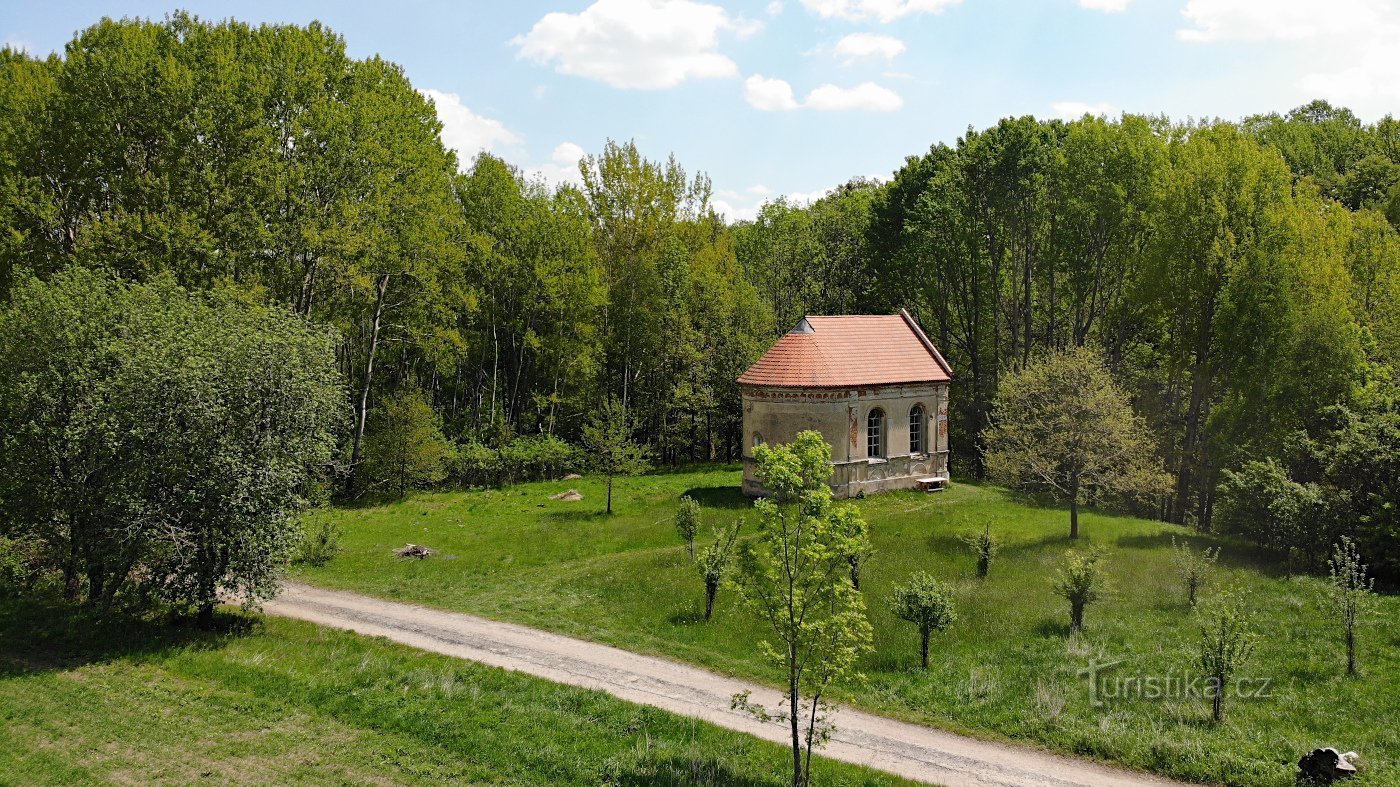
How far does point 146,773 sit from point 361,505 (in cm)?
2280

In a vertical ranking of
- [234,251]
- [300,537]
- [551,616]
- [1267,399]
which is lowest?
[551,616]

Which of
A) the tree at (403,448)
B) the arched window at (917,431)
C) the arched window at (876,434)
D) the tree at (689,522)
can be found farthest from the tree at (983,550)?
the tree at (403,448)

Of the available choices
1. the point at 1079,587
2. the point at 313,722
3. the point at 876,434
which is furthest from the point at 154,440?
the point at 876,434

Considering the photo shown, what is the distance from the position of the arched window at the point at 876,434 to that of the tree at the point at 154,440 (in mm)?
21873

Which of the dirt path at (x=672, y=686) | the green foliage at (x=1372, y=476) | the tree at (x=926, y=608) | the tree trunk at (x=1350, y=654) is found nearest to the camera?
the dirt path at (x=672, y=686)

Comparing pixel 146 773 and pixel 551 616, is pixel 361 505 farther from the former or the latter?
pixel 146 773

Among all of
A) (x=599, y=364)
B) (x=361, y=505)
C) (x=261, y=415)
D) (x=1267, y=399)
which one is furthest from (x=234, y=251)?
(x=1267, y=399)

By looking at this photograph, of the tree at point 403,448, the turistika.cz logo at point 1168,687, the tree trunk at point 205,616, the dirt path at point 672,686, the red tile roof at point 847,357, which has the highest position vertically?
the red tile roof at point 847,357

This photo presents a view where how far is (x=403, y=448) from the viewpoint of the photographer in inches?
1388

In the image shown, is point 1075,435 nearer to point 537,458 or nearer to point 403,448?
point 537,458

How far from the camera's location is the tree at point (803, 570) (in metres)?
11.9

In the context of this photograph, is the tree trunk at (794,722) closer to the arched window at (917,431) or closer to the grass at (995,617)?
the grass at (995,617)

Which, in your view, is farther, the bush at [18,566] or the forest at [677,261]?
the forest at [677,261]

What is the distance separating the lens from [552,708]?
15.3 metres
